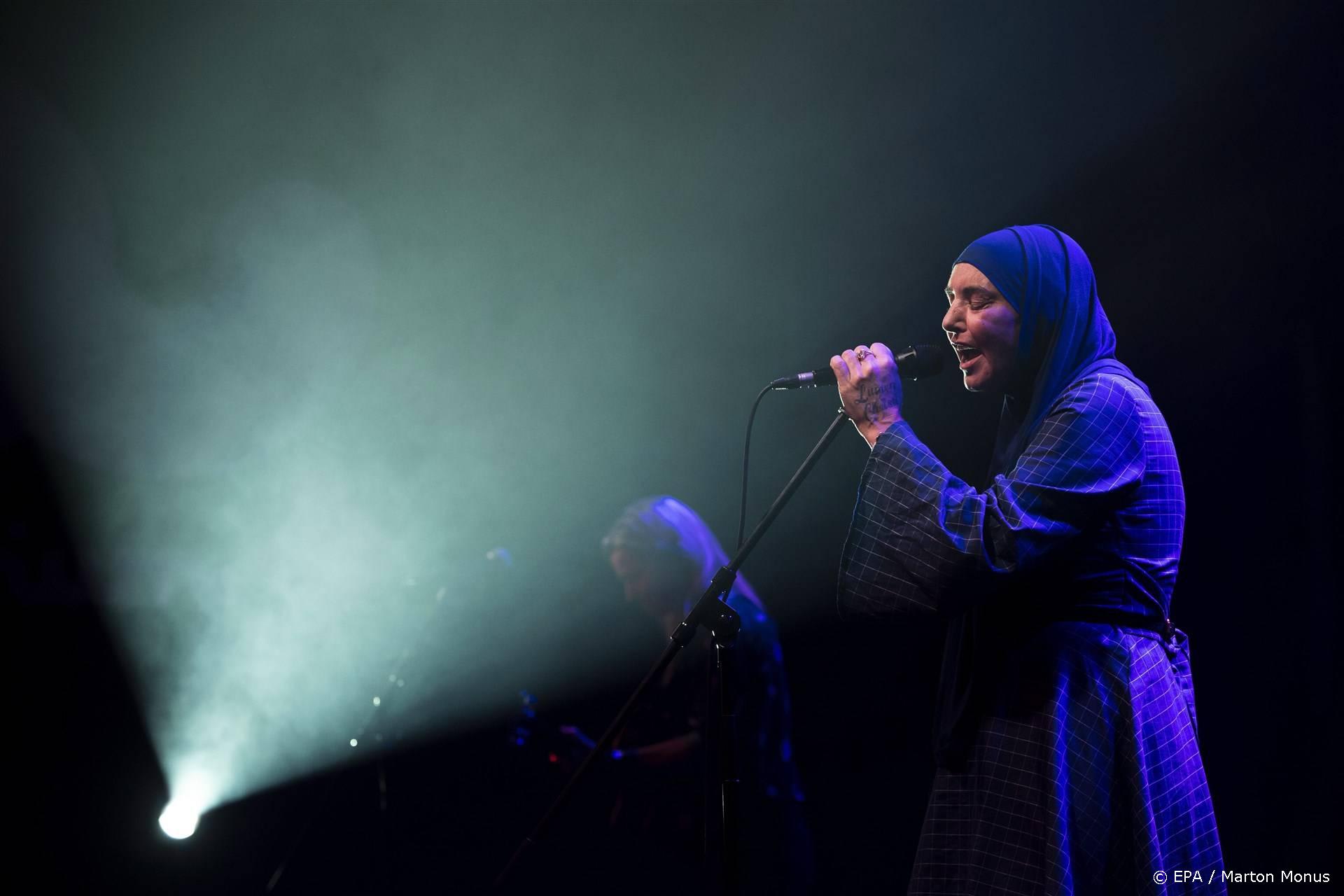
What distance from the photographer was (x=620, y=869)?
2.56m

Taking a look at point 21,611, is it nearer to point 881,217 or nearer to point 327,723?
point 327,723

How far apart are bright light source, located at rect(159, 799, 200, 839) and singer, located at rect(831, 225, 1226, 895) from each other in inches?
106

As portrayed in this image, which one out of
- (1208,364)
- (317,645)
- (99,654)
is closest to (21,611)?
(99,654)

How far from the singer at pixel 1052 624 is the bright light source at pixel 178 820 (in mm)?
2693

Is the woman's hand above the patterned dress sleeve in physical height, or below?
above

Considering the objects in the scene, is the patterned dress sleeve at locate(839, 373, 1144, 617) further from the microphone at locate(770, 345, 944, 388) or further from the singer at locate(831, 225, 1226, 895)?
the microphone at locate(770, 345, 944, 388)

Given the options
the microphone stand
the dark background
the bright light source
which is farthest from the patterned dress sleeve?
the bright light source

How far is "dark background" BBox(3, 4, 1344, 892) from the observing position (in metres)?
2.26

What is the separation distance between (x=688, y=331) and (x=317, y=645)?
196 centimetres

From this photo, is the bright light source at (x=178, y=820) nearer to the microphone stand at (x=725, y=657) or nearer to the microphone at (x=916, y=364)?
the microphone stand at (x=725, y=657)

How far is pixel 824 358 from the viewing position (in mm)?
3455

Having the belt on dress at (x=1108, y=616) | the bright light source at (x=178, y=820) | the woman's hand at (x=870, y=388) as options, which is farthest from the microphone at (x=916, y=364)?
the bright light source at (x=178, y=820)

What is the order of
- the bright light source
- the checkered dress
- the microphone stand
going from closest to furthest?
the checkered dress → the microphone stand → the bright light source

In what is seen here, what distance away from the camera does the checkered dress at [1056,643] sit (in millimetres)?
1160
